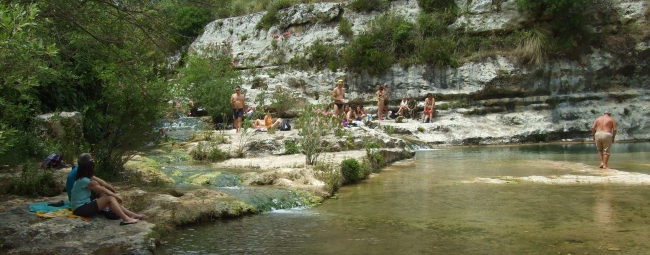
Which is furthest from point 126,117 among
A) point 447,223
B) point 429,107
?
point 429,107

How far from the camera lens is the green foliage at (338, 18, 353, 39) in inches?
1053

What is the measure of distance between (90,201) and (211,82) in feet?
56.3

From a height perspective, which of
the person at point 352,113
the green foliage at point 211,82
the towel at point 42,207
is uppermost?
the green foliage at point 211,82

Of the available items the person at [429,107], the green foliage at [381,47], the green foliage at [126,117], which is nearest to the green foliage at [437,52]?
the green foliage at [381,47]

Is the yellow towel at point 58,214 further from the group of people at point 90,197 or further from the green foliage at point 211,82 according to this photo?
the green foliage at point 211,82

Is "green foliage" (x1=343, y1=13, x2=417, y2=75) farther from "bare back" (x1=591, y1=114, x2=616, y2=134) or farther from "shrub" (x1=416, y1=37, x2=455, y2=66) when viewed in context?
"bare back" (x1=591, y1=114, x2=616, y2=134)

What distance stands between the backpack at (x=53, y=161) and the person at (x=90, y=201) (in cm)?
226

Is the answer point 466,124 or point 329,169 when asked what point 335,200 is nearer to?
point 329,169

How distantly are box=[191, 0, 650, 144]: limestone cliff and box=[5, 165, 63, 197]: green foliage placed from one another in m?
14.7

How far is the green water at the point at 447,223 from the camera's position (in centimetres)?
555

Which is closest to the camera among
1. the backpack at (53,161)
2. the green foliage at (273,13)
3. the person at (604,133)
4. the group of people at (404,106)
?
the backpack at (53,161)

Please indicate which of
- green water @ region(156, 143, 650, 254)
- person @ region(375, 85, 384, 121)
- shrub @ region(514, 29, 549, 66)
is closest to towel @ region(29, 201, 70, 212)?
green water @ region(156, 143, 650, 254)

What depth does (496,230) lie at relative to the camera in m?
6.21

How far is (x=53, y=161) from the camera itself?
8.19m
